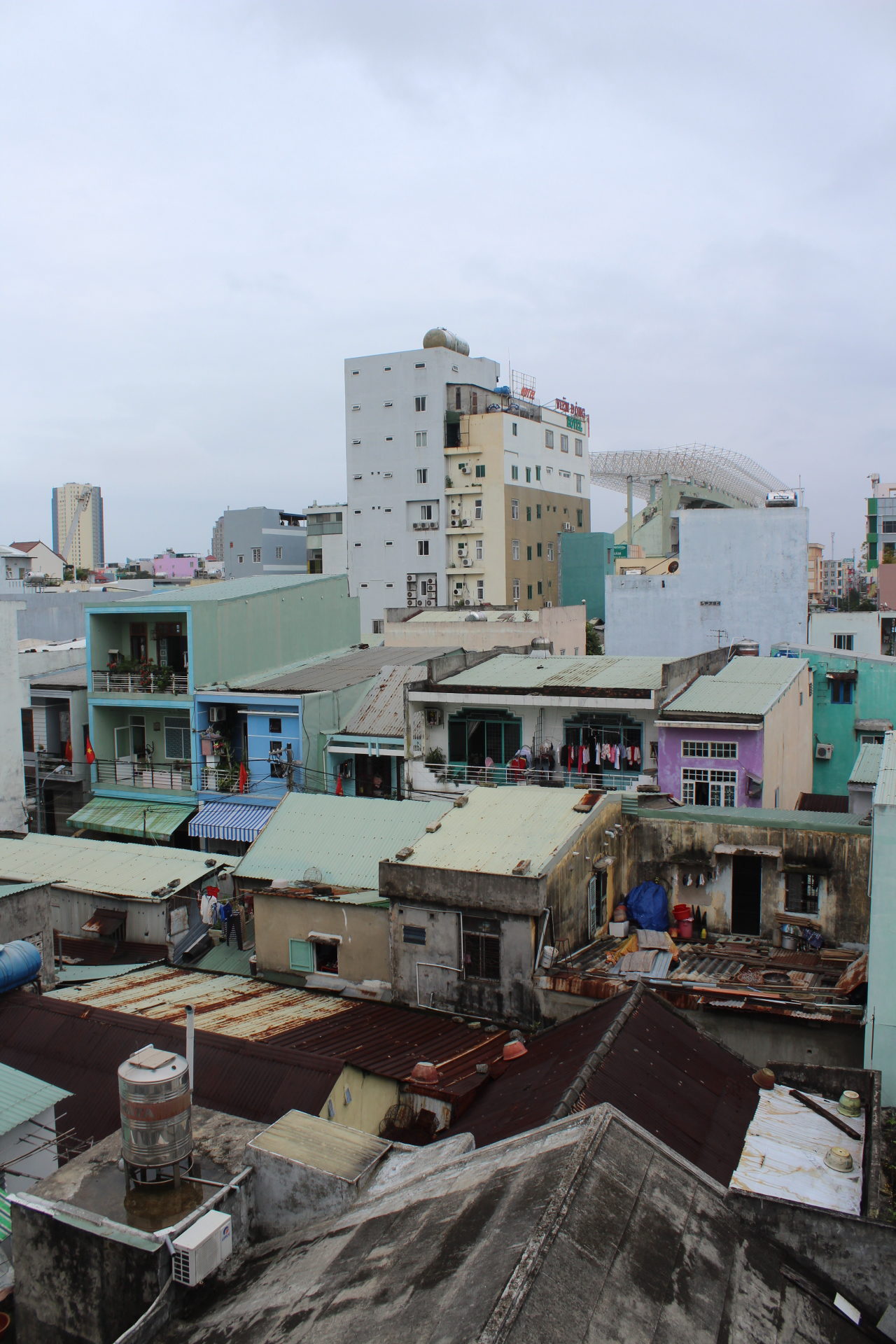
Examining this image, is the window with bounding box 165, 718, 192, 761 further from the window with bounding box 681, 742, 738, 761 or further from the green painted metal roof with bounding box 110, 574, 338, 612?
the window with bounding box 681, 742, 738, 761

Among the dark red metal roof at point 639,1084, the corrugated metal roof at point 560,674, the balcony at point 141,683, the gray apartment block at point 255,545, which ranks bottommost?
the dark red metal roof at point 639,1084

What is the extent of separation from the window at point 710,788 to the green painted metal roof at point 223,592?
1752cm

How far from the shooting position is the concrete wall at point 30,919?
16.6m

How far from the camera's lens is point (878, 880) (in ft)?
43.5

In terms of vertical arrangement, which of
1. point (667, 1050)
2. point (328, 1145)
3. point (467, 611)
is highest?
point (467, 611)

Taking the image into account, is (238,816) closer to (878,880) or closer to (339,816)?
(339,816)

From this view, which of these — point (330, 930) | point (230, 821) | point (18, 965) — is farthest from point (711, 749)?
point (18, 965)

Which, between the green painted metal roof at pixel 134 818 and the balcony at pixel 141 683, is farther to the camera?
the balcony at pixel 141 683

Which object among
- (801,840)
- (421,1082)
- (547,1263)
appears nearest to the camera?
(547,1263)

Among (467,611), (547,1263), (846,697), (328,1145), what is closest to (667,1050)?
(328,1145)

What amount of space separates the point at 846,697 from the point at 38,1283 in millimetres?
33867

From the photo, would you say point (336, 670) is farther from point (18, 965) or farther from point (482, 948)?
point (18, 965)

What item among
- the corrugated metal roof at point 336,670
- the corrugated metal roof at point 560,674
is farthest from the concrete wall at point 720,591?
the corrugated metal roof at point 560,674

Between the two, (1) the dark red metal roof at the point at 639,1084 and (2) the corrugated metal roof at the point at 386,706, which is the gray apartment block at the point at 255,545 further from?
(1) the dark red metal roof at the point at 639,1084
